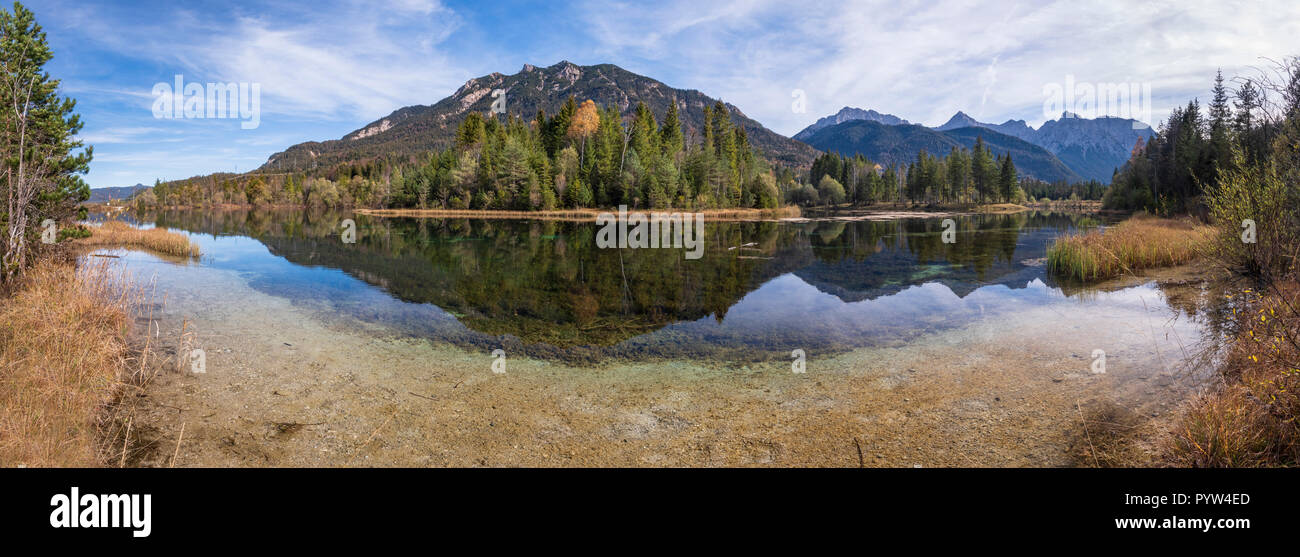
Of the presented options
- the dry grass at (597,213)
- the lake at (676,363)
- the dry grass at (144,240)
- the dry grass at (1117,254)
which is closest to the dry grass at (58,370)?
the lake at (676,363)

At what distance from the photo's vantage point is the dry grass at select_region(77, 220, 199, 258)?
3431 centimetres

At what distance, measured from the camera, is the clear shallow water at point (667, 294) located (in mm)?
13773

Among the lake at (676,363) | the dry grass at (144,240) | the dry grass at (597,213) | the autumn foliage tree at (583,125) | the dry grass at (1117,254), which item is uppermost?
the autumn foliage tree at (583,125)

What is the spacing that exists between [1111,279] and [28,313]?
33322mm

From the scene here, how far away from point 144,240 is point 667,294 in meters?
41.0

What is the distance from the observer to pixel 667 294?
20031 millimetres

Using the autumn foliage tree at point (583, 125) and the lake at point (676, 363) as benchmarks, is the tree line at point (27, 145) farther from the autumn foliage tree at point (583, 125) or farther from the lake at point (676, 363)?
the autumn foliage tree at point (583, 125)

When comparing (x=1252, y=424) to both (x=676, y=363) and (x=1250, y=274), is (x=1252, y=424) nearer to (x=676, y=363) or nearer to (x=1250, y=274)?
(x=676, y=363)

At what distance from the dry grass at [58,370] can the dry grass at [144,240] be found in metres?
25.8

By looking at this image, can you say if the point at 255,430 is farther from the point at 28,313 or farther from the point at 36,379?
the point at 28,313

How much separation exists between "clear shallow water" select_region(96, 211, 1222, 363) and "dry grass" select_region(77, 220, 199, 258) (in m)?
1.57

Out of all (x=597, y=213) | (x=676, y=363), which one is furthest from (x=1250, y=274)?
(x=597, y=213)

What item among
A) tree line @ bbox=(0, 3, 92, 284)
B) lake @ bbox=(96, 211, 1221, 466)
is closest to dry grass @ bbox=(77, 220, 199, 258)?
lake @ bbox=(96, 211, 1221, 466)
